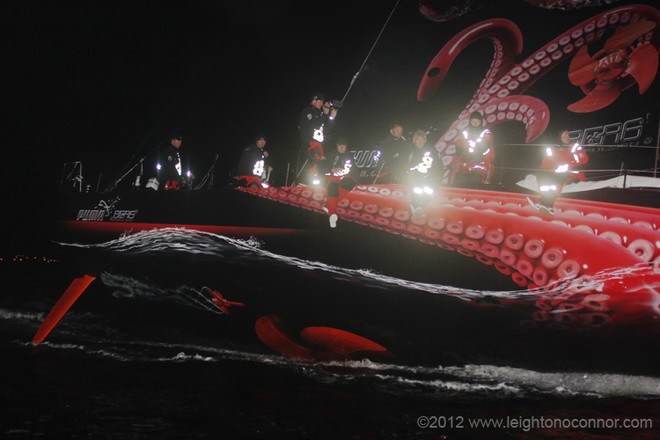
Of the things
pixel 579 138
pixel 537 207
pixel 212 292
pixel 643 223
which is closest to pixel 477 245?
pixel 537 207

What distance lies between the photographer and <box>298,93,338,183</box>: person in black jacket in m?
5.00

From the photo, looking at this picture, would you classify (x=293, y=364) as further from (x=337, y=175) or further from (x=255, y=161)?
(x=255, y=161)

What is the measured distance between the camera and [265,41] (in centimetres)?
575

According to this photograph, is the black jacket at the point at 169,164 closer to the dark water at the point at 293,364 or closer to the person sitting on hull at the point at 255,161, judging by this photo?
the person sitting on hull at the point at 255,161

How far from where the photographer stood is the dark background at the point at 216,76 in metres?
4.92

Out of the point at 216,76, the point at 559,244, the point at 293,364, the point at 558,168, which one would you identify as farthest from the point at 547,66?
the point at 216,76

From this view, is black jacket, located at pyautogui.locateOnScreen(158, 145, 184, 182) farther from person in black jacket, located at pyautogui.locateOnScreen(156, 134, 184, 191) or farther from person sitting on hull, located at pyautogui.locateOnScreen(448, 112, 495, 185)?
person sitting on hull, located at pyautogui.locateOnScreen(448, 112, 495, 185)

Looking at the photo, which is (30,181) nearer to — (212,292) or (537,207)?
(212,292)

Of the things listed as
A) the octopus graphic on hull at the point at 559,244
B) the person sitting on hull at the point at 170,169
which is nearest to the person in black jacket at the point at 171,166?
the person sitting on hull at the point at 170,169

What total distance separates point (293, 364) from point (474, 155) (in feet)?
7.77

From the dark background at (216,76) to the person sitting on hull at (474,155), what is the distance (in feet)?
0.73

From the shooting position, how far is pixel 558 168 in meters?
3.85

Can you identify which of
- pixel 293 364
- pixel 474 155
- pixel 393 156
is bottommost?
pixel 293 364

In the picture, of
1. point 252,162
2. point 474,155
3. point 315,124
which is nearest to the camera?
point 474,155
